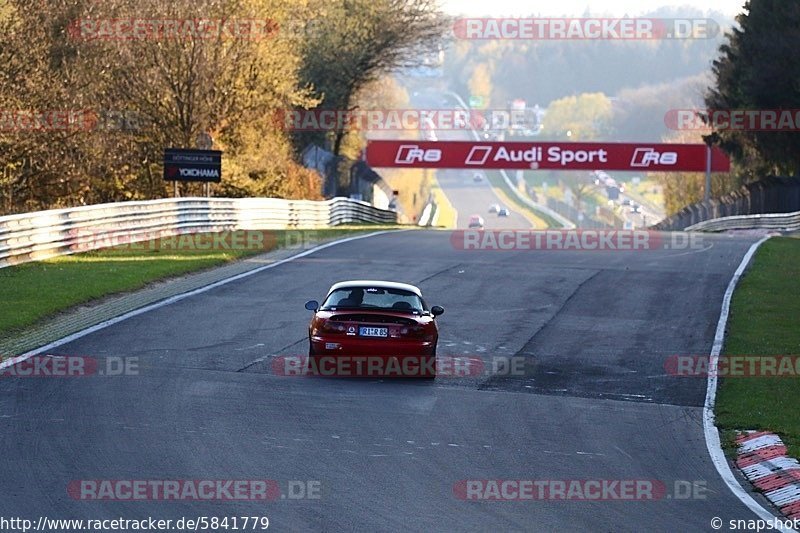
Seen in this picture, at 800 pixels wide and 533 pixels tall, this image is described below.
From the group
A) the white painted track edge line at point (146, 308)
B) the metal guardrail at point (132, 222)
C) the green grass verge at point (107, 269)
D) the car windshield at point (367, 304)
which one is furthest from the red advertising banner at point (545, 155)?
the car windshield at point (367, 304)

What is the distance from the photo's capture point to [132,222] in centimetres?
2955

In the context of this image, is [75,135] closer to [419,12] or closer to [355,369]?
[355,369]

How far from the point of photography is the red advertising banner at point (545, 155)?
6656 cm

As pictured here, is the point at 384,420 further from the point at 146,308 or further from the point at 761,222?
the point at 761,222

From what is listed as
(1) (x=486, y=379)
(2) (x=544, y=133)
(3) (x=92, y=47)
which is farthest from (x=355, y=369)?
(2) (x=544, y=133)

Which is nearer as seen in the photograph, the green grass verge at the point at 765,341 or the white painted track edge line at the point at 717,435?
the white painted track edge line at the point at 717,435

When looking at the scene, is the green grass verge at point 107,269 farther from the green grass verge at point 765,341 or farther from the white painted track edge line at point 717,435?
the green grass verge at point 765,341

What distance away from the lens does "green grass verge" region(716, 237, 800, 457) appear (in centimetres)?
1372

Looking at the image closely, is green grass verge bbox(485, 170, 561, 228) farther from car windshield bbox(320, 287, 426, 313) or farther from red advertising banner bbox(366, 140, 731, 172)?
car windshield bbox(320, 287, 426, 313)

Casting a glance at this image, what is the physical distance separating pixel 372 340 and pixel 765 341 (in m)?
7.15

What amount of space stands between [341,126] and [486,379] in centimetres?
4790

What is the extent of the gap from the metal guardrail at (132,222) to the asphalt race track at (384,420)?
4.12 meters

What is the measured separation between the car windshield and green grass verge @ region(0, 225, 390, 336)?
→ 4.67m

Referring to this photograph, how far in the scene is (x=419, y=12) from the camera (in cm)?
6128
